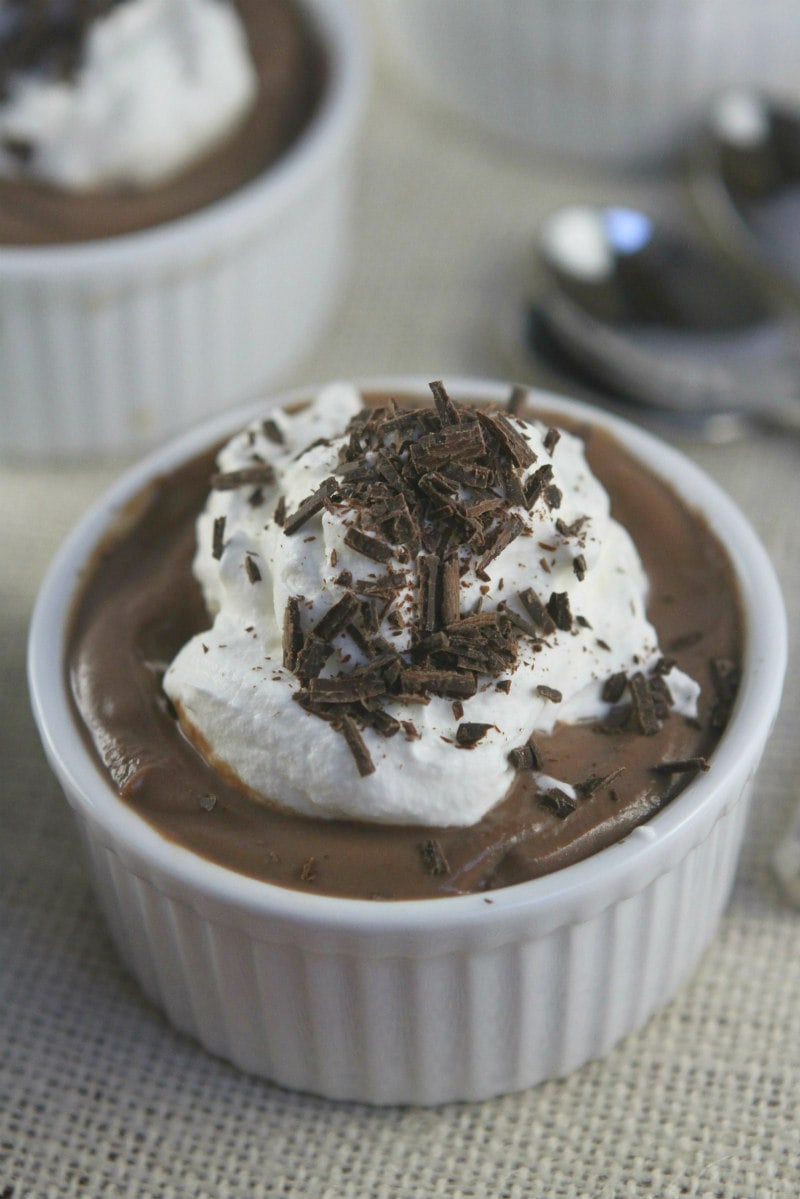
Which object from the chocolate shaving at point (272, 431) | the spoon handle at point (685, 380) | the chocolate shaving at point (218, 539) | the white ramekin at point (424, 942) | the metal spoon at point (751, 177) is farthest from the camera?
the metal spoon at point (751, 177)

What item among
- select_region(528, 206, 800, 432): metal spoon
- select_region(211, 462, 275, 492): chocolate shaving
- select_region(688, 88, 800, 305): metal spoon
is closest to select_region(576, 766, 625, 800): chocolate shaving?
select_region(211, 462, 275, 492): chocolate shaving

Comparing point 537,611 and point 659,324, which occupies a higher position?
point 537,611

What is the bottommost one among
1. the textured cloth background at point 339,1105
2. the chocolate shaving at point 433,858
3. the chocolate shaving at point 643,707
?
the textured cloth background at point 339,1105

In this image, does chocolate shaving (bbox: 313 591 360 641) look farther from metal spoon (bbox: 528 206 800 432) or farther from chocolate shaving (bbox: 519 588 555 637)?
metal spoon (bbox: 528 206 800 432)

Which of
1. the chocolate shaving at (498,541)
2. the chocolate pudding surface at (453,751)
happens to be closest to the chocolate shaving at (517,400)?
the chocolate pudding surface at (453,751)

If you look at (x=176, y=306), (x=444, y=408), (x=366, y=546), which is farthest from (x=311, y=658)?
(x=176, y=306)

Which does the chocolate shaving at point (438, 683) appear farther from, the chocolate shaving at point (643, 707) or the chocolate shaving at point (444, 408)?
the chocolate shaving at point (444, 408)

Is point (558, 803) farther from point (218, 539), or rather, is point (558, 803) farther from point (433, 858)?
point (218, 539)
